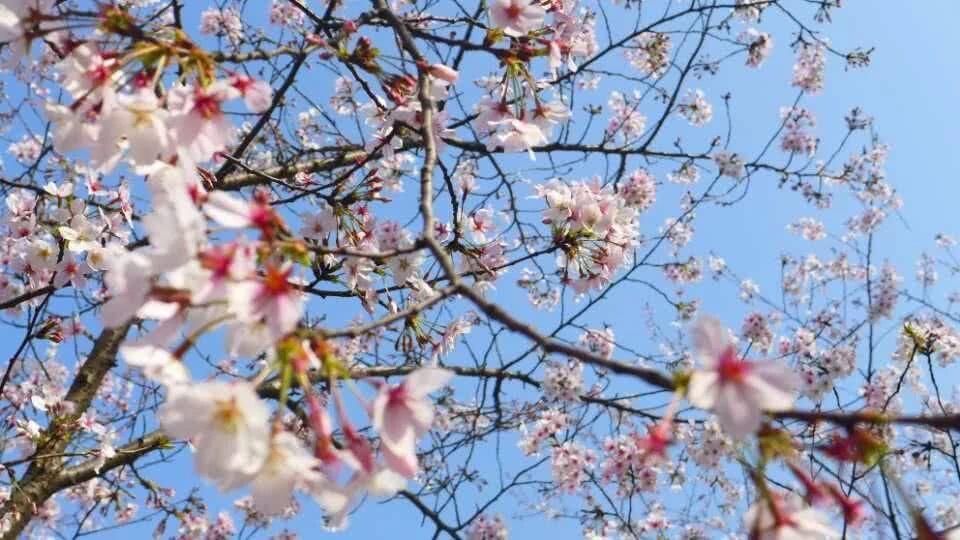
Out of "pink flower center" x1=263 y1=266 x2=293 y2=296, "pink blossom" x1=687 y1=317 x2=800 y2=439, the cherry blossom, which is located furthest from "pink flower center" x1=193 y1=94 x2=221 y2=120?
"pink blossom" x1=687 y1=317 x2=800 y2=439

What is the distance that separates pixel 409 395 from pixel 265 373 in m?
0.25

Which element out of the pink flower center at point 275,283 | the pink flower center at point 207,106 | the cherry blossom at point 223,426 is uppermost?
the pink flower center at point 207,106

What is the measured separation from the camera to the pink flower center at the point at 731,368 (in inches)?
39.3

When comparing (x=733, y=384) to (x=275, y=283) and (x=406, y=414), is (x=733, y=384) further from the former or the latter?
(x=275, y=283)

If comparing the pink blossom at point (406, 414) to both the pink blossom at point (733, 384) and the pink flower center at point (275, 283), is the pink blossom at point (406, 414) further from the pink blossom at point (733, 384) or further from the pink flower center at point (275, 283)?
Result: the pink blossom at point (733, 384)

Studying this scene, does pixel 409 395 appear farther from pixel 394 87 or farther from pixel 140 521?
pixel 140 521

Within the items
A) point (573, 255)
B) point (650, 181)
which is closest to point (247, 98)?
point (573, 255)

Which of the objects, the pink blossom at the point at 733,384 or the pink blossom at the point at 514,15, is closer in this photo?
the pink blossom at the point at 733,384

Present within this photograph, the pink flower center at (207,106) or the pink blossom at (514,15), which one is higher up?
the pink blossom at (514,15)

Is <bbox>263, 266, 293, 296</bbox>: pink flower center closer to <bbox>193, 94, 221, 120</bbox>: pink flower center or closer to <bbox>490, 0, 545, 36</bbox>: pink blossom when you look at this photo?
<bbox>193, 94, 221, 120</bbox>: pink flower center

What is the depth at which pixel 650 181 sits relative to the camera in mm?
5535

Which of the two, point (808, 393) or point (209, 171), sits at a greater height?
point (808, 393)

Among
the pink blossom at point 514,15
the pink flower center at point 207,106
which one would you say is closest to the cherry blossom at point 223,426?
the pink flower center at point 207,106

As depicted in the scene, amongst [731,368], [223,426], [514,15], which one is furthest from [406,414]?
[514,15]
